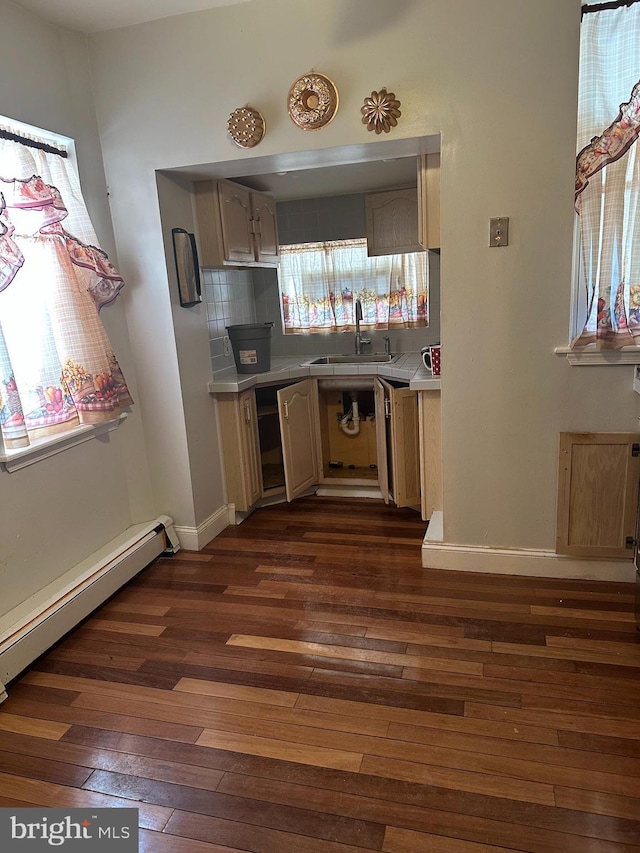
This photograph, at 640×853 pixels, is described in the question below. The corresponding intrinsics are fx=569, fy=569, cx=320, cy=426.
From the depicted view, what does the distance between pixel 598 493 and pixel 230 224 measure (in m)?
2.42

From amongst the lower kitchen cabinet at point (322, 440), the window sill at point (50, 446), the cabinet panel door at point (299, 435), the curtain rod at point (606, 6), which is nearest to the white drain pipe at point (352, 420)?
the lower kitchen cabinet at point (322, 440)

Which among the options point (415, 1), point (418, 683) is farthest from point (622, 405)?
point (415, 1)

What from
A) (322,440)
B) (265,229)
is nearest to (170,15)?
(265,229)

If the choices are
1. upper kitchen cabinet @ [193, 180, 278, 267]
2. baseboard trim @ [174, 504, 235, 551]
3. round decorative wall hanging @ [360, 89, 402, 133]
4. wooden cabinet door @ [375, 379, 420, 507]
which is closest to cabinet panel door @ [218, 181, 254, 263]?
upper kitchen cabinet @ [193, 180, 278, 267]

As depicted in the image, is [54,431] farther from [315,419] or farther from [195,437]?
[315,419]

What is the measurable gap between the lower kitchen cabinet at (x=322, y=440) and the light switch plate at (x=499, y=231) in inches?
37.5

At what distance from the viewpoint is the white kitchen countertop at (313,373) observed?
3301 millimetres

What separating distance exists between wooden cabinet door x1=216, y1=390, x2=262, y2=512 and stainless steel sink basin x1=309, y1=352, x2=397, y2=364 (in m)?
0.82

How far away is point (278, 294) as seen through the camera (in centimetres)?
452

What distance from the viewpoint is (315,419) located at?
3.88 m

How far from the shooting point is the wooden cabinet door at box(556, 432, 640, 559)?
8.16 ft

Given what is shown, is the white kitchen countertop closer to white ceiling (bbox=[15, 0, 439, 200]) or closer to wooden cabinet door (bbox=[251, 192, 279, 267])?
wooden cabinet door (bbox=[251, 192, 279, 267])

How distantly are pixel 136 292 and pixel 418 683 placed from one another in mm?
2284

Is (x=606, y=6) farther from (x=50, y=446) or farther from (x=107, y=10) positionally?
(x=50, y=446)
